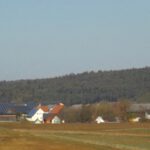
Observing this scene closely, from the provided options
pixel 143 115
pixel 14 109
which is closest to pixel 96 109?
pixel 143 115

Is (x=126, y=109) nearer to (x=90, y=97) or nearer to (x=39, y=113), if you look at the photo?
(x=39, y=113)

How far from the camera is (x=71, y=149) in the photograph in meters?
27.6

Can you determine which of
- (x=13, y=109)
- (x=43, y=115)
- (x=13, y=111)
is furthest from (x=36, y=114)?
(x=13, y=109)

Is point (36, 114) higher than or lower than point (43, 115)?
higher

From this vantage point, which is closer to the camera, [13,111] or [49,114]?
[49,114]

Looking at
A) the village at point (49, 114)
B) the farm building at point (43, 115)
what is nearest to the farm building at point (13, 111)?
the village at point (49, 114)

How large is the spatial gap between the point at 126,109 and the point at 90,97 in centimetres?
7726

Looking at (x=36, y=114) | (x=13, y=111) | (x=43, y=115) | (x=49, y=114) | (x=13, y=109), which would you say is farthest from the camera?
(x=13, y=109)

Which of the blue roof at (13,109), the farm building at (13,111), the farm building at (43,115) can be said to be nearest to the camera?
the farm building at (43,115)

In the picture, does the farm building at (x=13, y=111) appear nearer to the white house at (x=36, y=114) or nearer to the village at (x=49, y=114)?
the village at (x=49, y=114)

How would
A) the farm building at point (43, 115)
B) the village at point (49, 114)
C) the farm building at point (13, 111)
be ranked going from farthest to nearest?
the farm building at point (13, 111) < the farm building at point (43, 115) < the village at point (49, 114)

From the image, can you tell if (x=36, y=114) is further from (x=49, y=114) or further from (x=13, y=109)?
(x=49, y=114)

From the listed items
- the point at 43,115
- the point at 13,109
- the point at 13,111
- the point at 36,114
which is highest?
the point at 13,109

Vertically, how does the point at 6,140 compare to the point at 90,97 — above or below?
below
